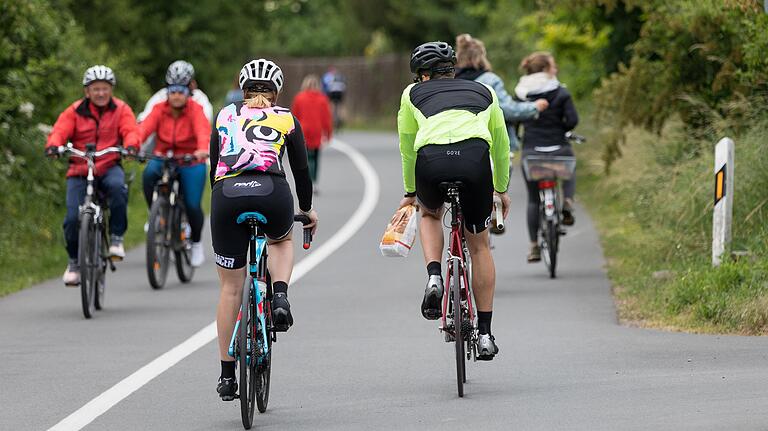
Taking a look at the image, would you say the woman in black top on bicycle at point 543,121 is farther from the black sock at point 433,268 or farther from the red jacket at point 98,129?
the black sock at point 433,268

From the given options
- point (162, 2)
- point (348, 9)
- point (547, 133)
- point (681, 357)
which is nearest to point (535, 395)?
point (681, 357)

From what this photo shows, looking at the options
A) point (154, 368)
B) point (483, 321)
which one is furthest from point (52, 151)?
point (483, 321)

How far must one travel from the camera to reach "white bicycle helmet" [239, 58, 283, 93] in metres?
8.21

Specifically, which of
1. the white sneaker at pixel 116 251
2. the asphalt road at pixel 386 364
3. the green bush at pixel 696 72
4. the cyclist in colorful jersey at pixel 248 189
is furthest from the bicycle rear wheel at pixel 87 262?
the green bush at pixel 696 72

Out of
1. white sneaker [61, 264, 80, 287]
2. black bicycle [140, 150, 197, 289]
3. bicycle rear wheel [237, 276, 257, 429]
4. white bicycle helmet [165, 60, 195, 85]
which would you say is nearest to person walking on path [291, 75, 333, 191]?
black bicycle [140, 150, 197, 289]

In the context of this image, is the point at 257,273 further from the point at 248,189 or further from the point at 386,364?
the point at 386,364

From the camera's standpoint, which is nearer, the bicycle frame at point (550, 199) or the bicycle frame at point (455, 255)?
the bicycle frame at point (455, 255)

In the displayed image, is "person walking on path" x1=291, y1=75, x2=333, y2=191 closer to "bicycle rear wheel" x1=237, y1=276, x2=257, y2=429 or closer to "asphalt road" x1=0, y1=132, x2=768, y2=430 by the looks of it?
"asphalt road" x1=0, y1=132, x2=768, y2=430

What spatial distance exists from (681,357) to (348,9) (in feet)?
157

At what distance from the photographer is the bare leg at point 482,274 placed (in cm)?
904

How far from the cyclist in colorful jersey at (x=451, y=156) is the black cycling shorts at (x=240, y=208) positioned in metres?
1.01

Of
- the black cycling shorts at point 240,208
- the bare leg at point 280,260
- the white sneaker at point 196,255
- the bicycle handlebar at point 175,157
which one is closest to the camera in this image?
the black cycling shorts at point 240,208

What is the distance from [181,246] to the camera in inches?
565

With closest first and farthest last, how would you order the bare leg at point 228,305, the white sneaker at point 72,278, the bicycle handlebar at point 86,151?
1. the bare leg at point 228,305
2. the white sneaker at point 72,278
3. the bicycle handlebar at point 86,151
